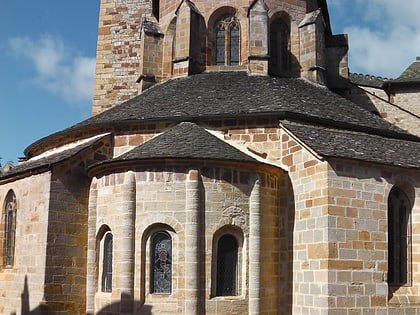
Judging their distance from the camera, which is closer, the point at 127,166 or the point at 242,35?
the point at 127,166

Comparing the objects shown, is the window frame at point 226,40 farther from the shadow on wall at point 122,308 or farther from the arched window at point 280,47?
the shadow on wall at point 122,308

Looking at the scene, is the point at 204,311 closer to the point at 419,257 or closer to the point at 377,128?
the point at 419,257

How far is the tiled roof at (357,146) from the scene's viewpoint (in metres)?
12.9

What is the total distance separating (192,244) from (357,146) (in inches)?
168

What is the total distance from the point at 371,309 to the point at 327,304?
1068 mm

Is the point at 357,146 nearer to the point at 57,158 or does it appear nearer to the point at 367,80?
the point at 57,158

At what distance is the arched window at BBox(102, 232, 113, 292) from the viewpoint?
45.4 ft

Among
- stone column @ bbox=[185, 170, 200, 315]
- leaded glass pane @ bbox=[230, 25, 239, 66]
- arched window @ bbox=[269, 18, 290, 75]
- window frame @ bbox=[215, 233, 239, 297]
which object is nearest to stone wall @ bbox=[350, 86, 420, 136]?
arched window @ bbox=[269, 18, 290, 75]

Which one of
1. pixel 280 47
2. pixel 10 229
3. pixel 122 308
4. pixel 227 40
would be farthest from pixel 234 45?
pixel 122 308

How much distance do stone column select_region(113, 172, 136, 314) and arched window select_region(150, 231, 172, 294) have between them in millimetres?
442

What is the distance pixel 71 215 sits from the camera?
48.2ft

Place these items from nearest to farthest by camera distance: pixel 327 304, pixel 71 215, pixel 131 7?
pixel 327 304
pixel 71 215
pixel 131 7

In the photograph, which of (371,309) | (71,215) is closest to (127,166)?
(71,215)

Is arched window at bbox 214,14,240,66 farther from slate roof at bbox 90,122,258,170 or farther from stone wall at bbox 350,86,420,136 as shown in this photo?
slate roof at bbox 90,122,258,170
